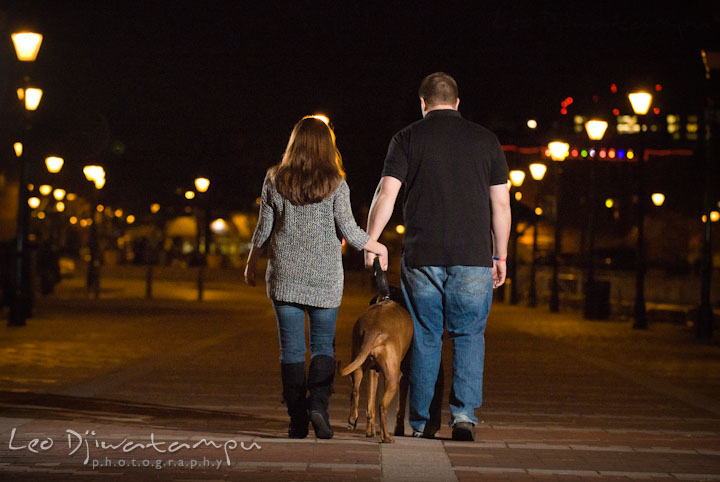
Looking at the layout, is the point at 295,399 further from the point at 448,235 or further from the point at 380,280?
the point at 448,235

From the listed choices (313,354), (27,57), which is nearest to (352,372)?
(313,354)

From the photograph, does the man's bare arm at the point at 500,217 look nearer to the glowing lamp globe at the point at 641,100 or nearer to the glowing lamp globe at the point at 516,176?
the glowing lamp globe at the point at 641,100

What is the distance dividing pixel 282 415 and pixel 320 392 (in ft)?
4.48

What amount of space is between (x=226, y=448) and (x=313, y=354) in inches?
34.8

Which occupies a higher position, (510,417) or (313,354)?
(313,354)

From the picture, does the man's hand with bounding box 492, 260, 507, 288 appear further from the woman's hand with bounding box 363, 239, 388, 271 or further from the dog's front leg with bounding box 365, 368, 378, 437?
the dog's front leg with bounding box 365, 368, 378, 437

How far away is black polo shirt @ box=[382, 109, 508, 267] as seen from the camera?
22.5 feet

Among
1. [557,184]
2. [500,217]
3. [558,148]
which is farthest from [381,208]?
[557,184]

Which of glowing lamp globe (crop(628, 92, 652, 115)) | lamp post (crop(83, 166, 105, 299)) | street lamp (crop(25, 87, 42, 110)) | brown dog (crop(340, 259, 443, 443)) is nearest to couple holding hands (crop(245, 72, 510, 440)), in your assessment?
brown dog (crop(340, 259, 443, 443))

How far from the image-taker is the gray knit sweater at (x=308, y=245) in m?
6.70

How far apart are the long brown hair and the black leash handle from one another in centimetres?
49

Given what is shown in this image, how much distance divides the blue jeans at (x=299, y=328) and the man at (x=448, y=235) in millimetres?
523

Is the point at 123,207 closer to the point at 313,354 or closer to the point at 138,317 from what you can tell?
the point at 138,317

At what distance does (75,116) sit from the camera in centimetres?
4303
